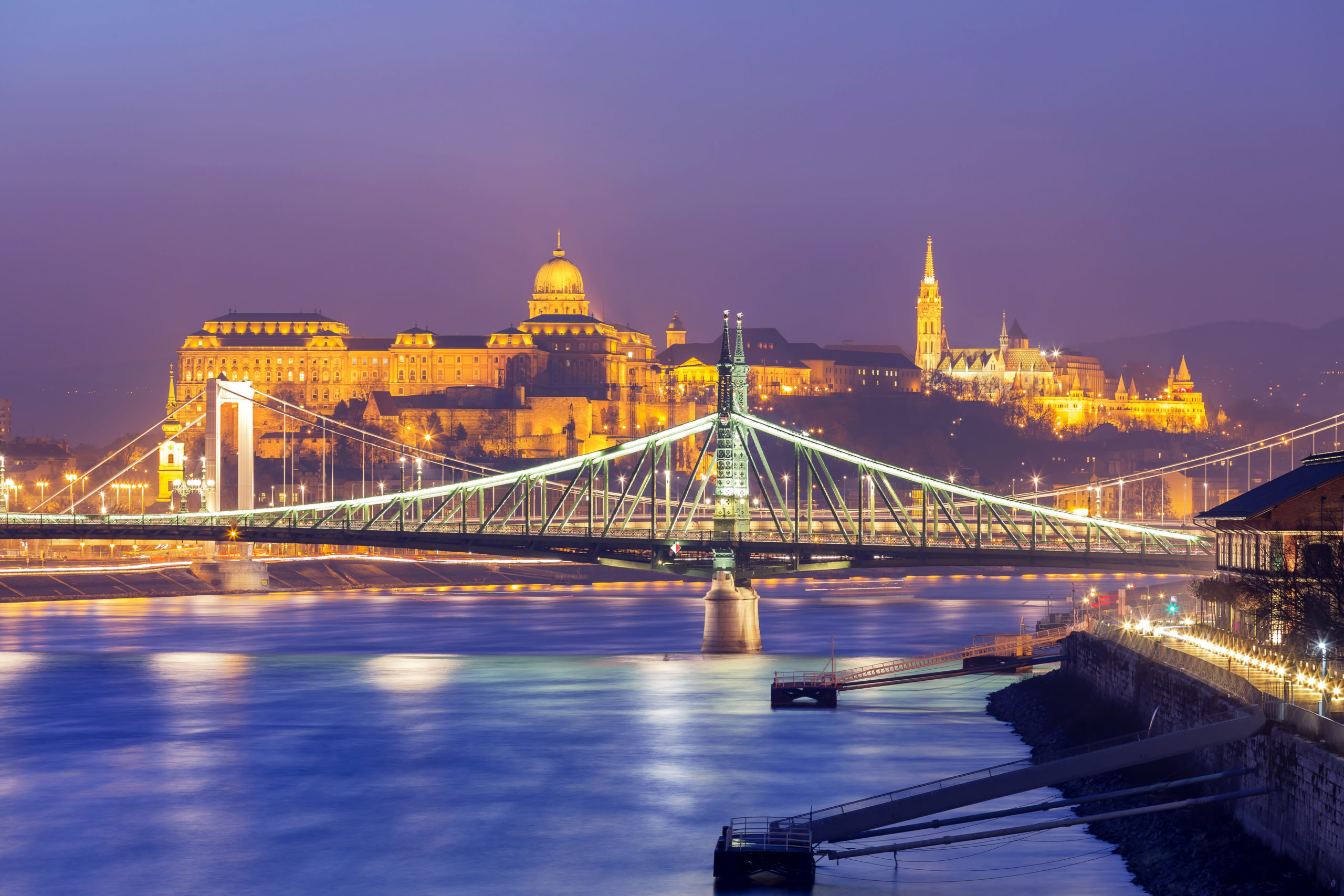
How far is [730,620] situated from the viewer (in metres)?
53.7

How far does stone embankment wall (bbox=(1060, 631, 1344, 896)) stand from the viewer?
1783 cm

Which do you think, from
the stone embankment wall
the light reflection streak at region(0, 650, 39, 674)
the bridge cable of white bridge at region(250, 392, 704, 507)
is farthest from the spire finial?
the stone embankment wall

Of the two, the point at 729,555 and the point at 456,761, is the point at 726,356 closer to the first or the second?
the point at 729,555

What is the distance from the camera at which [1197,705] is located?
79.2 feet

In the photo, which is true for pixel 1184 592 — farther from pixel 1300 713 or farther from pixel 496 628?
pixel 1300 713

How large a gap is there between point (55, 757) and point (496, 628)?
33.8m

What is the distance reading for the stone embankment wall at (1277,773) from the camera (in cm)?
1783

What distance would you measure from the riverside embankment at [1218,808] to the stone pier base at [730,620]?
2100 centimetres

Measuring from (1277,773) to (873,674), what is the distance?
27823mm

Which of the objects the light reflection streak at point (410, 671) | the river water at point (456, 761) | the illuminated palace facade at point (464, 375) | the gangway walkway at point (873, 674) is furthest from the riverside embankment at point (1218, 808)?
the illuminated palace facade at point (464, 375)

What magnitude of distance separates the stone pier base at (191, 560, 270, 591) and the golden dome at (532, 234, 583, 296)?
92148 millimetres

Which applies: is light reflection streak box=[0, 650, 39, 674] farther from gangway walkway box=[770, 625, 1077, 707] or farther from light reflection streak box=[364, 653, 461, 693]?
gangway walkway box=[770, 625, 1077, 707]

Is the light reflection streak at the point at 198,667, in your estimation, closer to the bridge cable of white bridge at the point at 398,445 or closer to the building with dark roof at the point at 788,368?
the bridge cable of white bridge at the point at 398,445

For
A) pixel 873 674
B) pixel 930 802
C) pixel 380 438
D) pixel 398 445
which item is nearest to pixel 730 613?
pixel 873 674
